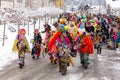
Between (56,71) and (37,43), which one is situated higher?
(37,43)

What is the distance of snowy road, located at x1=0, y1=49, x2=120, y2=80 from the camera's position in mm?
11969

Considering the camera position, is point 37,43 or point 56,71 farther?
point 37,43

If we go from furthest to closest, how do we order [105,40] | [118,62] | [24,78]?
[105,40], [118,62], [24,78]

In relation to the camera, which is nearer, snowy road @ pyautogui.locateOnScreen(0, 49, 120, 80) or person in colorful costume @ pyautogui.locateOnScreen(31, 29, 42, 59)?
snowy road @ pyautogui.locateOnScreen(0, 49, 120, 80)

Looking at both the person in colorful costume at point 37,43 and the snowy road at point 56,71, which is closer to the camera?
the snowy road at point 56,71

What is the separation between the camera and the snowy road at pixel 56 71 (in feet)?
39.3

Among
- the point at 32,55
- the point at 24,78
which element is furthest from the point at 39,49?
A: the point at 24,78

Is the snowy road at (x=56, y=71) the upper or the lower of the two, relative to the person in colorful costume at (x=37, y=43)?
lower

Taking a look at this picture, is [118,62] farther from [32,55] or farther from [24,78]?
[24,78]

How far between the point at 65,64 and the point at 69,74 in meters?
0.40

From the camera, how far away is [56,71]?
1310 centimetres

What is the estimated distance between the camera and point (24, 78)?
38.3ft

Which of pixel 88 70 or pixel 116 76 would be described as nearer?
pixel 116 76

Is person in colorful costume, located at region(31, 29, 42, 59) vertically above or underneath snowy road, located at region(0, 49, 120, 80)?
above
